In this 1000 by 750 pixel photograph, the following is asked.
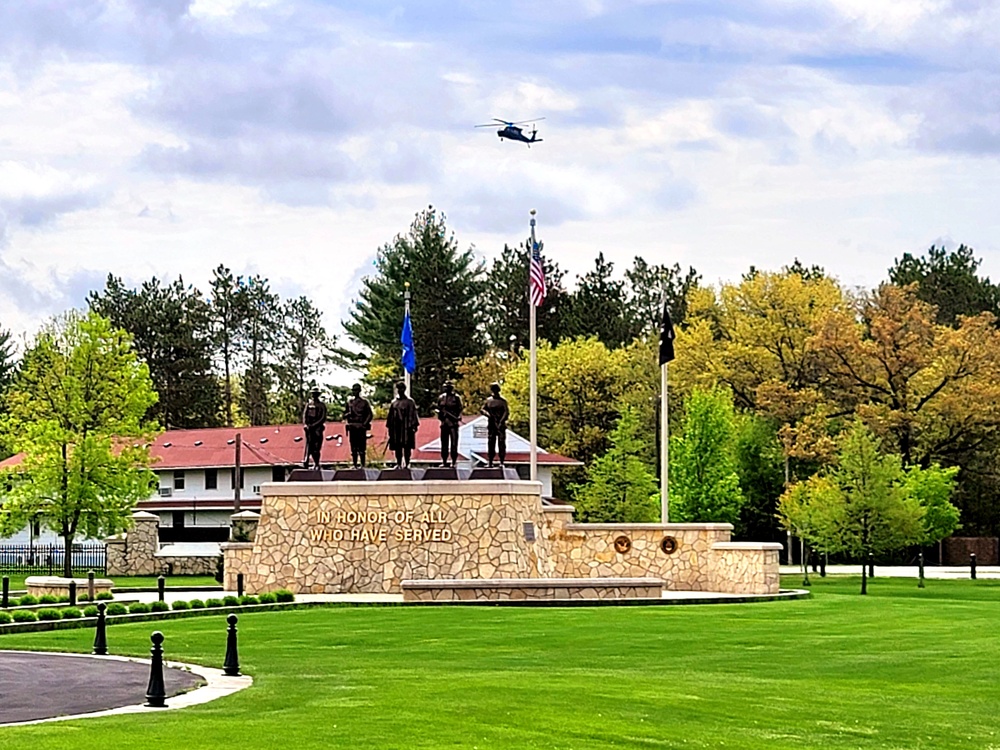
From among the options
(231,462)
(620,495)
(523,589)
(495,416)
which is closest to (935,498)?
(620,495)

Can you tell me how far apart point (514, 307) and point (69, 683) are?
76426 millimetres

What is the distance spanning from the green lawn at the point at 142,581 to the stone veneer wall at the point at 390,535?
5.73 meters

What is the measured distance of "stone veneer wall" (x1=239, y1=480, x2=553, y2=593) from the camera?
1590 inches

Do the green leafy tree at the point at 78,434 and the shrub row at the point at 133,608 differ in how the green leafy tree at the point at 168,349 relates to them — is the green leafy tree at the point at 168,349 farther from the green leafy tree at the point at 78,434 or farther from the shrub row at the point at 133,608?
the shrub row at the point at 133,608

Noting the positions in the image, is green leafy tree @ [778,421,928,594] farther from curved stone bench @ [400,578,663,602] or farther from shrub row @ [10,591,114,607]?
shrub row @ [10,591,114,607]

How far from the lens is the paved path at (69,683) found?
16328mm

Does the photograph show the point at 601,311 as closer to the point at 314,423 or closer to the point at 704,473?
the point at 704,473

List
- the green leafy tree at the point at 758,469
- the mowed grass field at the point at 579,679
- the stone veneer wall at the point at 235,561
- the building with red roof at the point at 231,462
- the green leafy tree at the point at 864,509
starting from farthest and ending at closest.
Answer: the building with red roof at the point at 231,462 < the green leafy tree at the point at 758,469 < the green leafy tree at the point at 864,509 < the stone veneer wall at the point at 235,561 < the mowed grass field at the point at 579,679

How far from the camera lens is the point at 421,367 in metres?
87.9

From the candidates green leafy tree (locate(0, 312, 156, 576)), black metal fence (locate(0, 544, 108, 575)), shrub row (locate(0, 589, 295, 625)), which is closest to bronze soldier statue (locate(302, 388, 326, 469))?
shrub row (locate(0, 589, 295, 625))

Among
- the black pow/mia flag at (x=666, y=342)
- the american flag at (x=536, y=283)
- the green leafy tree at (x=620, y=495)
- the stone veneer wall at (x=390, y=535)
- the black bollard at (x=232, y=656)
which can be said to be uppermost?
the american flag at (x=536, y=283)

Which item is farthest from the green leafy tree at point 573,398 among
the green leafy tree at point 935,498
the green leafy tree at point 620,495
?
the green leafy tree at point 935,498

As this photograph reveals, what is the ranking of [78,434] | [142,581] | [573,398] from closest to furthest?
[78,434], [142,581], [573,398]

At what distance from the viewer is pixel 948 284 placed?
91.2 metres
